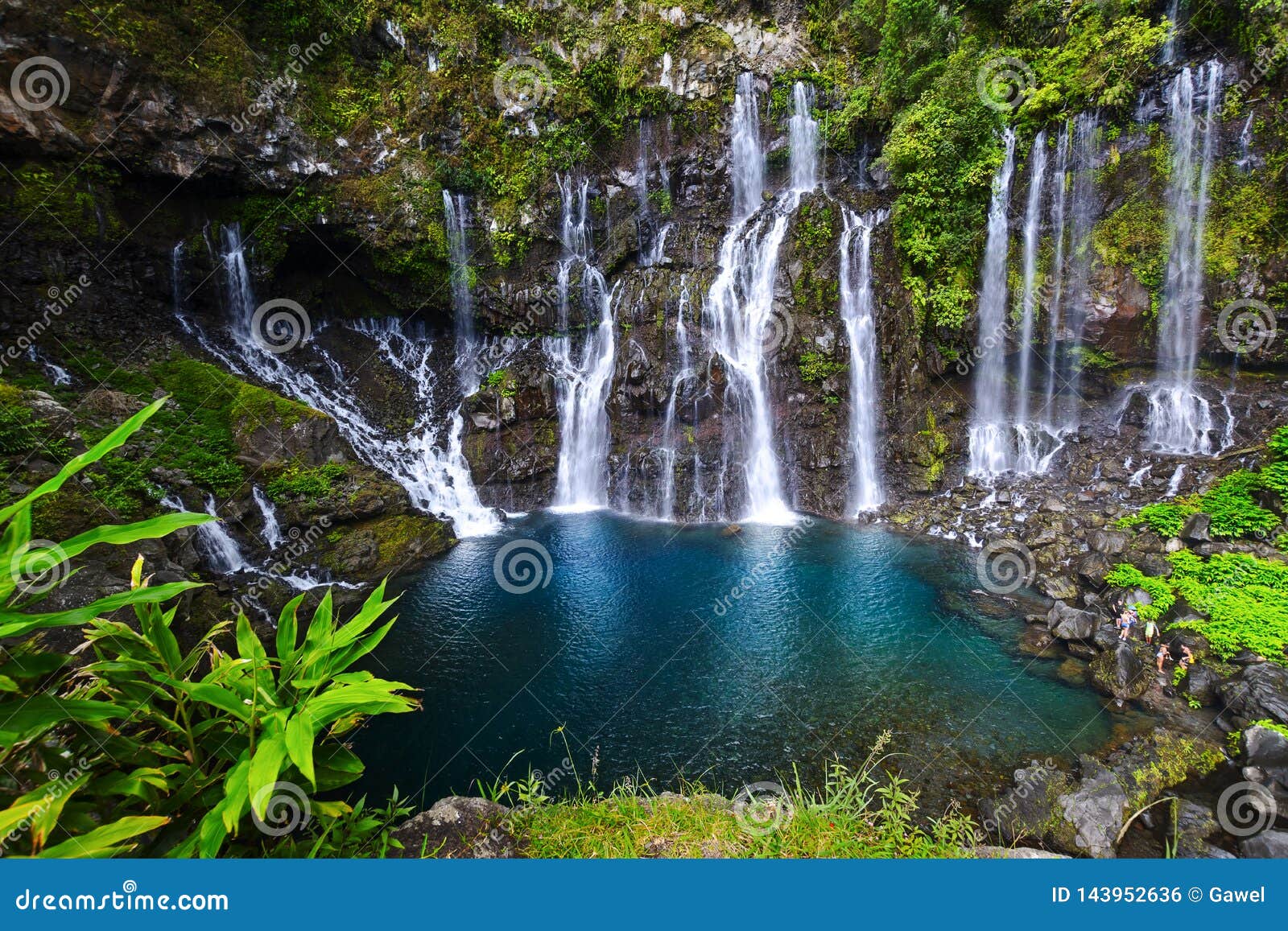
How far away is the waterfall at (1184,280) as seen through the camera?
38.7 feet

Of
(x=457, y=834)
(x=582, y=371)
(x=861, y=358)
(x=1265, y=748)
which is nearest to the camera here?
(x=457, y=834)

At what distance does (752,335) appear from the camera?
14.7 metres

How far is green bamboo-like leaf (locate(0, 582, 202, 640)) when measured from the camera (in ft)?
5.16

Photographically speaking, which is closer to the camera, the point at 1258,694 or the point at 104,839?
the point at 104,839

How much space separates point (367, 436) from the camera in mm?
14023

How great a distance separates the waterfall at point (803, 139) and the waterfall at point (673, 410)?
19.0ft

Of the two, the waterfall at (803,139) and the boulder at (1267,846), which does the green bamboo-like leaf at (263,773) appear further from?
the waterfall at (803,139)

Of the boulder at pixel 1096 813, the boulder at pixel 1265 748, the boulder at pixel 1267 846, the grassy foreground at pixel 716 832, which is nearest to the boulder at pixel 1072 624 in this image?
the boulder at pixel 1265 748

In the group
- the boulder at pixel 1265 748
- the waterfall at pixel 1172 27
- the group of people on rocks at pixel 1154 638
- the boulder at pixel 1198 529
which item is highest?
the waterfall at pixel 1172 27

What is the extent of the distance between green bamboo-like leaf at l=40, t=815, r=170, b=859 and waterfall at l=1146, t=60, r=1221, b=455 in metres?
17.7

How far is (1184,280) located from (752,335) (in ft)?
32.5

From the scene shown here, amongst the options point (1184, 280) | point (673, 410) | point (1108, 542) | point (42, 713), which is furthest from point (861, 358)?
point (42, 713)

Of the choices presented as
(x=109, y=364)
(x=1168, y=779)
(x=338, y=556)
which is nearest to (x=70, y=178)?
(x=109, y=364)

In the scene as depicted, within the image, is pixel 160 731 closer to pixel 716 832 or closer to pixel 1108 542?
pixel 716 832
